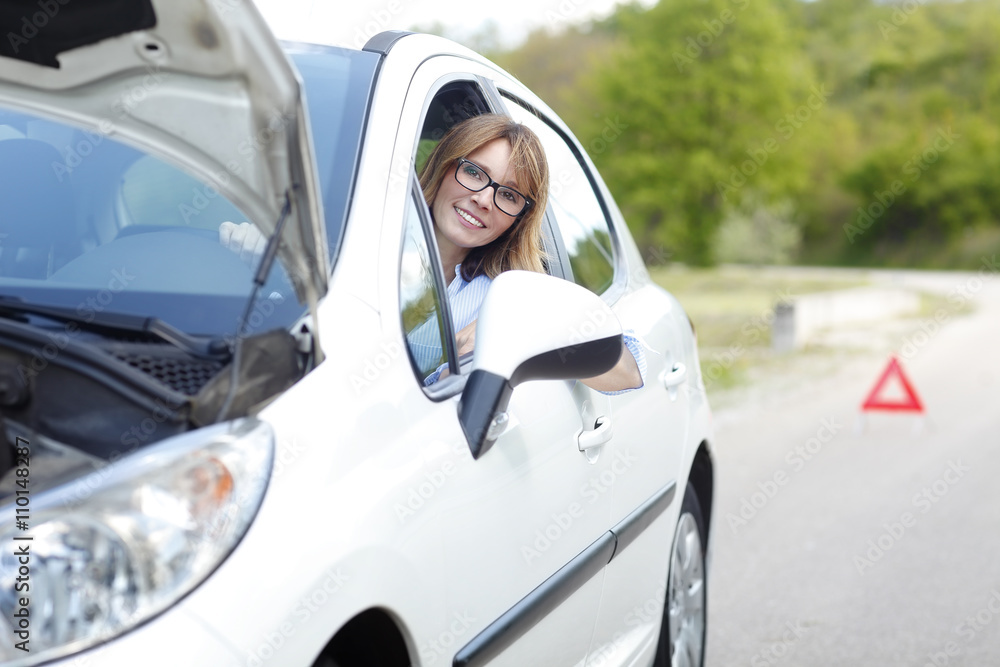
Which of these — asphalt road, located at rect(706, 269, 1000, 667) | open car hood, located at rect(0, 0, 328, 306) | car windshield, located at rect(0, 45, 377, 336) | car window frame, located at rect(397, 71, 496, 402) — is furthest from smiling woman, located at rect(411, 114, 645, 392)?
asphalt road, located at rect(706, 269, 1000, 667)

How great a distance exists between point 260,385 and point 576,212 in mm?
1976

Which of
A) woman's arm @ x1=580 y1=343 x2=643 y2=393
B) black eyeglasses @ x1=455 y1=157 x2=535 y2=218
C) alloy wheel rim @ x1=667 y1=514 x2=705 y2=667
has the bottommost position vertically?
alloy wheel rim @ x1=667 y1=514 x2=705 y2=667

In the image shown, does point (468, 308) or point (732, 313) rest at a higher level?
point (468, 308)

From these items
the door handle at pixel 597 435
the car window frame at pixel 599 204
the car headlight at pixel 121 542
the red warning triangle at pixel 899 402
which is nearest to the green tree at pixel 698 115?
the red warning triangle at pixel 899 402

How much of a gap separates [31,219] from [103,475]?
103 cm

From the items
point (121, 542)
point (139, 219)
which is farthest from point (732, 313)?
point (121, 542)

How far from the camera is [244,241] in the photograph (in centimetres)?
193

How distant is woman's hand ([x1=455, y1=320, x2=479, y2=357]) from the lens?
94.0 inches

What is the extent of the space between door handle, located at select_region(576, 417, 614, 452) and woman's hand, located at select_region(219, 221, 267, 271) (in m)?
0.91

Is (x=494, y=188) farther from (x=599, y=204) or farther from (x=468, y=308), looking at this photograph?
(x=599, y=204)

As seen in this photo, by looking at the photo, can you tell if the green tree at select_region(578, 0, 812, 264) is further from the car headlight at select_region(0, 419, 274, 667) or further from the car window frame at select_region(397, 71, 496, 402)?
the car headlight at select_region(0, 419, 274, 667)

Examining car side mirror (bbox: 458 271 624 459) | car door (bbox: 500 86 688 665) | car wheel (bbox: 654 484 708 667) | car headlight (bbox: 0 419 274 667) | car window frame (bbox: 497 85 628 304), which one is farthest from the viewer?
car wheel (bbox: 654 484 708 667)

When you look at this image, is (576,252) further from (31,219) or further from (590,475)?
(31,219)

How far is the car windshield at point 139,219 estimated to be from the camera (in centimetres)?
182
